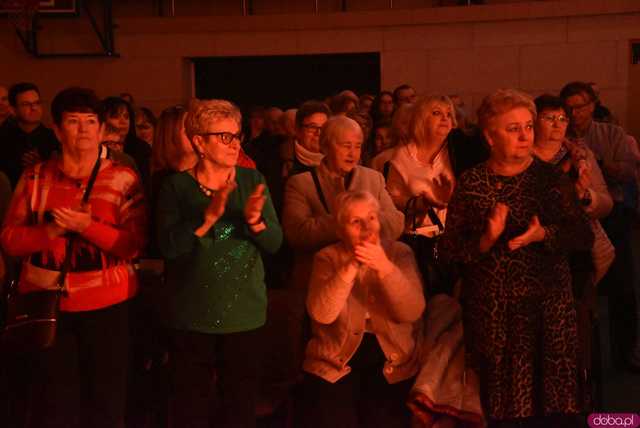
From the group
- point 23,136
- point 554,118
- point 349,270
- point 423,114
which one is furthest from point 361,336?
point 23,136

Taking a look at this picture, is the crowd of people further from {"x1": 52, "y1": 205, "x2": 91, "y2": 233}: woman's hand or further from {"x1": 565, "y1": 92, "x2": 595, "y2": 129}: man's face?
{"x1": 565, "y1": 92, "x2": 595, "y2": 129}: man's face

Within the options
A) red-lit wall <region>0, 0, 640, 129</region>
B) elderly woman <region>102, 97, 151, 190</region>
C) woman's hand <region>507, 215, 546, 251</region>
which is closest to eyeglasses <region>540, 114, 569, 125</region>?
woman's hand <region>507, 215, 546, 251</region>

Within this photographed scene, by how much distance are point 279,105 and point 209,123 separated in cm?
1006

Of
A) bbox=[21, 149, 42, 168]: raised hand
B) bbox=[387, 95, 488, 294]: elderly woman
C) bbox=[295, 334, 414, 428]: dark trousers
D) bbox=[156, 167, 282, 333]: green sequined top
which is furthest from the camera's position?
bbox=[21, 149, 42, 168]: raised hand

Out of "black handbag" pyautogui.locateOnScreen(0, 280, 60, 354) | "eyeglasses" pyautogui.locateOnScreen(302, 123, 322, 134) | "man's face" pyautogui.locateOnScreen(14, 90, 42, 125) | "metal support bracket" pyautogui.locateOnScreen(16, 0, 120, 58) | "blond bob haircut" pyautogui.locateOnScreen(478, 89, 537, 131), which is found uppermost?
"metal support bracket" pyautogui.locateOnScreen(16, 0, 120, 58)

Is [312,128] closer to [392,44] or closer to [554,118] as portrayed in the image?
[554,118]

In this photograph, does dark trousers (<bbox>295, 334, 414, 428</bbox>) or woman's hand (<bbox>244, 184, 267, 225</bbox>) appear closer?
woman's hand (<bbox>244, 184, 267, 225</bbox>)

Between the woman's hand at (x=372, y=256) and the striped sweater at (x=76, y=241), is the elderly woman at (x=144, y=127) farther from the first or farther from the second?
the woman's hand at (x=372, y=256)

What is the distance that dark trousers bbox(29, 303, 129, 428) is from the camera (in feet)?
11.7

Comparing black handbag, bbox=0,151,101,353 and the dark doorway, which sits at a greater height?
the dark doorway

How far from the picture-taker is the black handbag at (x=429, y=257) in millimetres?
4266

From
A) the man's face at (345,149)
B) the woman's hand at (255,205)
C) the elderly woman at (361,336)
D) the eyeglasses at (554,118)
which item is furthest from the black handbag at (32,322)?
the eyeglasses at (554,118)

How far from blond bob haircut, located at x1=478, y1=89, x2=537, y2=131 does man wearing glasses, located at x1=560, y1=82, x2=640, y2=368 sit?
1633 mm

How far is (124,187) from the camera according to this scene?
371cm
